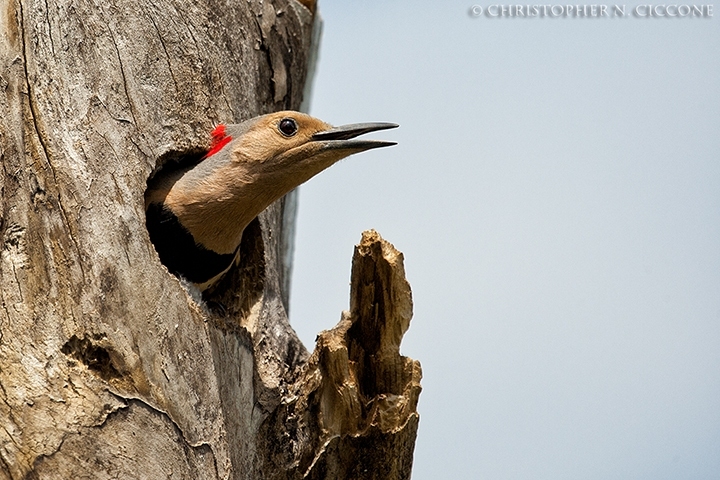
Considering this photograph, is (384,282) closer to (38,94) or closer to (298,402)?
(298,402)

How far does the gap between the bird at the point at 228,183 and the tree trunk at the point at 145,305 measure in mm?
138

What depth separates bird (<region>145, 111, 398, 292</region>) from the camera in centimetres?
417

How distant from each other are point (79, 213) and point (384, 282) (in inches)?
48.3

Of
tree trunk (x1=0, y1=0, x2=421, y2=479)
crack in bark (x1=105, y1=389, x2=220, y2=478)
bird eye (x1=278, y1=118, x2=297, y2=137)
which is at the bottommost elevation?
crack in bark (x1=105, y1=389, x2=220, y2=478)

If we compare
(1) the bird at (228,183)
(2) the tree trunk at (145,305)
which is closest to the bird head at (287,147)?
(1) the bird at (228,183)

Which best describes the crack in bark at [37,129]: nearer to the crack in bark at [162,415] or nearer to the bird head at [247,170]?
the crack in bark at [162,415]

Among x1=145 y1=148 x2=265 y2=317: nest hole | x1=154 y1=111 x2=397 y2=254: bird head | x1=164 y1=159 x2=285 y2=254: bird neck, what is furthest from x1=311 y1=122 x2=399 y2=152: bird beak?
x1=145 y1=148 x2=265 y2=317: nest hole

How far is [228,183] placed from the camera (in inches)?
165

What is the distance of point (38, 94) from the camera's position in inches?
136

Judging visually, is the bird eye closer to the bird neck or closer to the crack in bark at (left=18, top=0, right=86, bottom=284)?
the bird neck

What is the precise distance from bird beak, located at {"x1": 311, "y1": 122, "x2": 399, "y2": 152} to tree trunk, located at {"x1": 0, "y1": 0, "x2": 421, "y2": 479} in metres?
0.40

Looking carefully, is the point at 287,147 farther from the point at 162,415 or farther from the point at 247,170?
the point at 162,415

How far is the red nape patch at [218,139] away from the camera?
4.22 m

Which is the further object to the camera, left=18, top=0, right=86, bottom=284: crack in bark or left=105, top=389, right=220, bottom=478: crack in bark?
left=18, top=0, right=86, bottom=284: crack in bark
